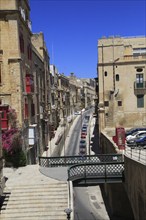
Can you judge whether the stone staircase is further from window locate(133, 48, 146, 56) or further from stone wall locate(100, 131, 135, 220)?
window locate(133, 48, 146, 56)

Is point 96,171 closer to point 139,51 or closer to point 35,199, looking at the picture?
point 35,199

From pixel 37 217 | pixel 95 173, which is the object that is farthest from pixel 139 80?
pixel 37 217

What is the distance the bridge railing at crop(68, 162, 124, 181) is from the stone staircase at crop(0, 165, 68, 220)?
0.98m

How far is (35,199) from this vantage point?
18.1m

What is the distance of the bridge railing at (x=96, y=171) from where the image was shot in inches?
774

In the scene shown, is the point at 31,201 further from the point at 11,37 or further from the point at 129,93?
the point at 129,93

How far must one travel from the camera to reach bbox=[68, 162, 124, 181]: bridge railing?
19672 mm

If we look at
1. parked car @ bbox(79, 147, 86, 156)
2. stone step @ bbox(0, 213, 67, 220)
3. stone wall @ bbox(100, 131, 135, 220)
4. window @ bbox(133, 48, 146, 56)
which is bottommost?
stone wall @ bbox(100, 131, 135, 220)

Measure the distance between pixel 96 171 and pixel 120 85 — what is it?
28592 mm

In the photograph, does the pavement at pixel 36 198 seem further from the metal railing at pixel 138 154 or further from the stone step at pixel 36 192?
the metal railing at pixel 138 154

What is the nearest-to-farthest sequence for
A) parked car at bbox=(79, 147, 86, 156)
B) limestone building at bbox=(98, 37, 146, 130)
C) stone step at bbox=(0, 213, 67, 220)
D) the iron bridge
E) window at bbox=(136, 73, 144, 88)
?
stone step at bbox=(0, 213, 67, 220) < the iron bridge < window at bbox=(136, 73, 144, 88) < limestone building at bbox=(98, 37, 146, 130) < parked car at bbox=(79, 147, 86, 156)

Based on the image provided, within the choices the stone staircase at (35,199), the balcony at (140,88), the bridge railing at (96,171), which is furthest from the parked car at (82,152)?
the stone staircase at (35,199)

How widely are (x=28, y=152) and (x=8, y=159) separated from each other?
13.5 feet

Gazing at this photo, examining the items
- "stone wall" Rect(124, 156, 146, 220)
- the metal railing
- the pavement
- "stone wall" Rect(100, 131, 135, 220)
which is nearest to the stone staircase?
the pavement
